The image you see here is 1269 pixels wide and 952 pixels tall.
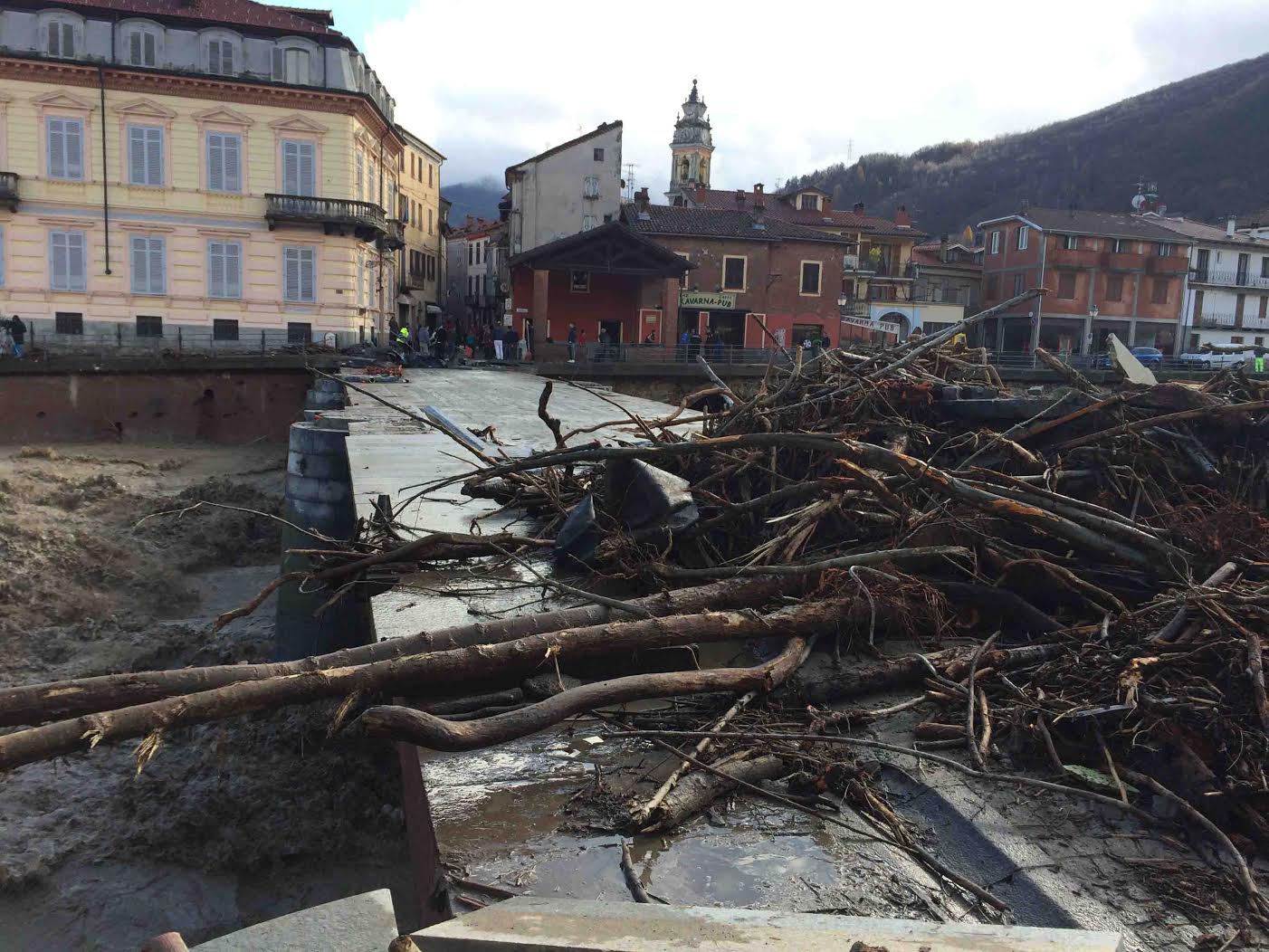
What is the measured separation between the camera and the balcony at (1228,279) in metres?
59.1

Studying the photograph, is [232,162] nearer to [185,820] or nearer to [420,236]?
[420,236]

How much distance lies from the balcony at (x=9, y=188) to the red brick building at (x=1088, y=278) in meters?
44.8

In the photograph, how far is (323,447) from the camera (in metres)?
9.06

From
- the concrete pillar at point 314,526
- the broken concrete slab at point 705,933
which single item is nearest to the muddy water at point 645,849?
the broken concrete slab at point 705,933

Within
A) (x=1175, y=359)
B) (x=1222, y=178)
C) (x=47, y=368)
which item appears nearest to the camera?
(x=47, y=368)

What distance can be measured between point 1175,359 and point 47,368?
1661 inches

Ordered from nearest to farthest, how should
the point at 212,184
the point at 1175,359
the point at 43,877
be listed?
the point at 43,877, the point at 212,184, the point at 1175,359

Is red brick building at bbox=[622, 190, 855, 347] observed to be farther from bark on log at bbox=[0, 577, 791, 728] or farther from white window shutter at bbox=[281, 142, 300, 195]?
bark on log at bbox=[0, 577, 791, 728]

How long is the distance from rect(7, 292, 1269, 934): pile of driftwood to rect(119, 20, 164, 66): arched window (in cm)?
3186

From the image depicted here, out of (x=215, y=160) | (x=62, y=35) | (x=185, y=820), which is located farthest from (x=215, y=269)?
(x=185, y=820)

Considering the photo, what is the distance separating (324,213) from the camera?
3378 centimetres

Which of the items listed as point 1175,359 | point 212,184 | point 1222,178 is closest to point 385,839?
point 212,184

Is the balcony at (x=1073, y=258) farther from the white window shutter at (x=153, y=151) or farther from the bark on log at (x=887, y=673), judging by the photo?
the bark on log at (x=887, y=673)

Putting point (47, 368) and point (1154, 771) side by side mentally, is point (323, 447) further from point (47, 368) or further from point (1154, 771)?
point (47, 368)
